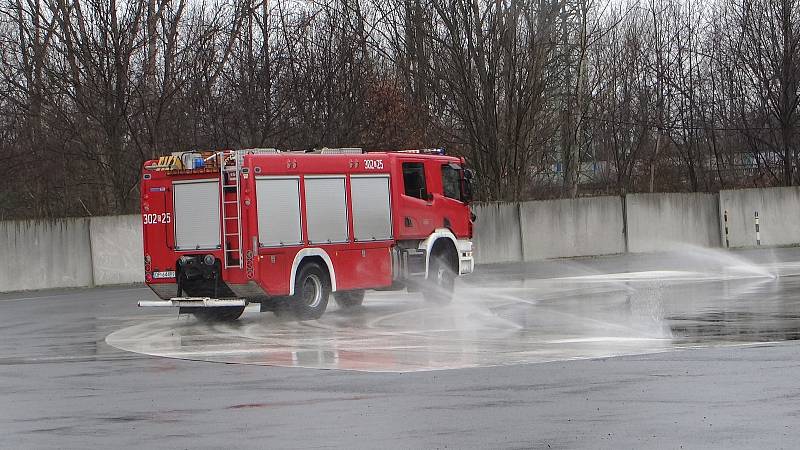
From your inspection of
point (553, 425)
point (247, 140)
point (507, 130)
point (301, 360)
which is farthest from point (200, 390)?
point (507, 130)

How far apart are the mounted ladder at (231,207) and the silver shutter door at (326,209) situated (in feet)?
4.43

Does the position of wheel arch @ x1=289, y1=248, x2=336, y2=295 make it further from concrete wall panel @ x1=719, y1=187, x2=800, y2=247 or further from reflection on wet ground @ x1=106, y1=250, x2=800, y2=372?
concrete wall panel @ x1=719, y1=187, x2=800, y2=247

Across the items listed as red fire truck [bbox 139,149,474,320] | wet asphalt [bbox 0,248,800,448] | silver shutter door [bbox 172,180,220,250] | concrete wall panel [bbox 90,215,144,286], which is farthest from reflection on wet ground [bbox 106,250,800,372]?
concrete wall panel [bbox 90,215,144,286]

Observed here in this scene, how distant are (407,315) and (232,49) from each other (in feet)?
71.8

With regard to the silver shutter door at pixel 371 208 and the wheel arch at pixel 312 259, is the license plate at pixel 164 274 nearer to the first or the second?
the wheel arch at pixel 312 259

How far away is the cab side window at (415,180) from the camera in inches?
930

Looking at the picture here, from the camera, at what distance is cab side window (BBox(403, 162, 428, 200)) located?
77.5 ft

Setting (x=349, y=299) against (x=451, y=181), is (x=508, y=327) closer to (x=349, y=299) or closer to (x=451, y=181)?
(x=349, y=299)

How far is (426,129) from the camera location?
144 feet

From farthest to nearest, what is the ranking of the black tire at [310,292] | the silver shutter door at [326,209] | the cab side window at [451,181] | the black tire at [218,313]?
the cab side window at [451,181]
the black tire at [218,313]
the silver shutter door at [326,209]
the black tire at [310,292]

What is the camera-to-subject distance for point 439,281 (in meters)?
24.1

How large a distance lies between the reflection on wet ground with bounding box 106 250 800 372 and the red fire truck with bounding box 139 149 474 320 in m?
0.50

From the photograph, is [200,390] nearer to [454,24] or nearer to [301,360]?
[301,360]

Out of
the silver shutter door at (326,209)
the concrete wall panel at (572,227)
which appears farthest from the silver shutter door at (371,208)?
the concrete wall panel at (572,227)
